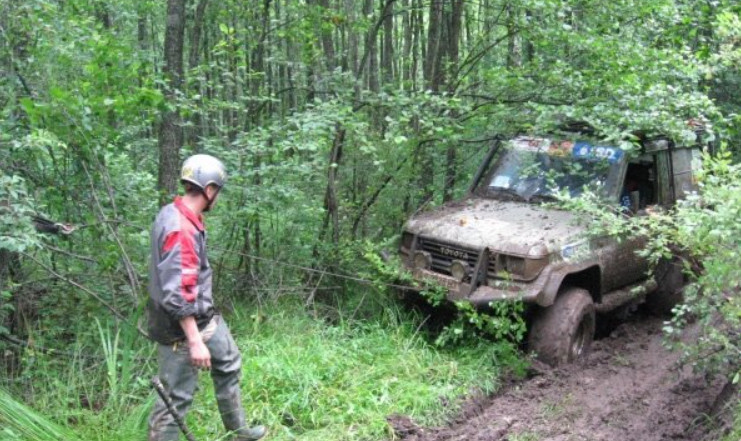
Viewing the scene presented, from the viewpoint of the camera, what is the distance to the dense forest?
4.71 metres

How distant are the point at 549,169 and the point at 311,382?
329 cm

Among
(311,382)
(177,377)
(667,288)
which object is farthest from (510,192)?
(177,377)

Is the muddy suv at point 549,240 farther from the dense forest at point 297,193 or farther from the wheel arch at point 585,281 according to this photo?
the dense forest at point 297,193

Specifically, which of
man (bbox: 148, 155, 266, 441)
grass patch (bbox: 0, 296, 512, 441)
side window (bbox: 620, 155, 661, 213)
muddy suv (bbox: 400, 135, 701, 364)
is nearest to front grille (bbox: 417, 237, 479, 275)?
muddy suv (bbox: 400, 135, 701, 364)

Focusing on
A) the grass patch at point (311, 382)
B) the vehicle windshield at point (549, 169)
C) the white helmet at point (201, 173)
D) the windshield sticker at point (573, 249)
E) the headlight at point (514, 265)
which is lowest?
the grass patch at point (311, 382)

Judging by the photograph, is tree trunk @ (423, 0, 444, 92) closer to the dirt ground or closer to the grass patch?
the grass patch

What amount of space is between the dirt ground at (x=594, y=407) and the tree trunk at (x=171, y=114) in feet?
9.53

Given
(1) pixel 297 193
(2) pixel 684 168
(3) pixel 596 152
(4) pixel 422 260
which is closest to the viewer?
(4) pixel 422 260

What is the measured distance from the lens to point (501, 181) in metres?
7.18

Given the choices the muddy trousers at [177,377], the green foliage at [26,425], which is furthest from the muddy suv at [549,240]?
the green foliage at [26,425]

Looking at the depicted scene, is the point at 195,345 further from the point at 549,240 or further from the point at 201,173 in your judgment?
the point at 549,240

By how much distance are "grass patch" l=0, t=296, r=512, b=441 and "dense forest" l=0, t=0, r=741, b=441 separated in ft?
0.06

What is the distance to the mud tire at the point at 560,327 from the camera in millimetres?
5891

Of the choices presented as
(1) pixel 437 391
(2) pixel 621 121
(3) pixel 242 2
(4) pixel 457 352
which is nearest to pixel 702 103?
(2) pixel 621 121
